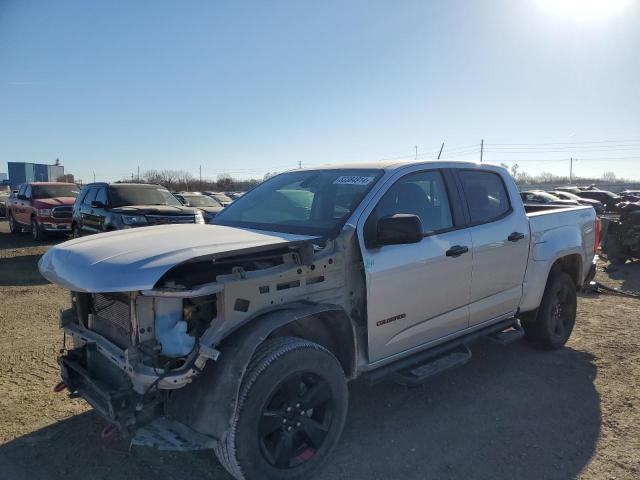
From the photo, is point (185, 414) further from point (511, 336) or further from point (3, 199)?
point (3, 199)

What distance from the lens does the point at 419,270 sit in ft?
11.5

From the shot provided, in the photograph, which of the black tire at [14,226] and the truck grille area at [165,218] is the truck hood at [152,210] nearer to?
the truck grille area at [165,218]

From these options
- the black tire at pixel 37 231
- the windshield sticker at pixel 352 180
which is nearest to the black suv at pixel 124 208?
the black tire at pixel 37 231

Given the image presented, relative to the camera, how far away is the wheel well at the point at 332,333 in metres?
3.14

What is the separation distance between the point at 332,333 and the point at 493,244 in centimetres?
182

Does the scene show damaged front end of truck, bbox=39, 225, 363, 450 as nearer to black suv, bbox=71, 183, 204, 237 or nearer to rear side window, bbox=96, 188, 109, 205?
black suv, bbox=71, 183, 204, 237

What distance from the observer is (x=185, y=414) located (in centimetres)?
264

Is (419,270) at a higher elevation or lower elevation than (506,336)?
higher

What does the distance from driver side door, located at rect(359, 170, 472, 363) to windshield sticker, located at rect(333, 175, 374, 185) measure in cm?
18

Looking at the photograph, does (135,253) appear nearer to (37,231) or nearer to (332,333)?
(332,333)

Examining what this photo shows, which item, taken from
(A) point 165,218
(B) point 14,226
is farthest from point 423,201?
(B) point 14,226

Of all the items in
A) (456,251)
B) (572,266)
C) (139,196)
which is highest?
(139,196)

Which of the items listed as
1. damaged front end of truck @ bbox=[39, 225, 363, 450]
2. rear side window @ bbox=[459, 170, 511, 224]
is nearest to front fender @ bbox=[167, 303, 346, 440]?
damaged front end of truck @ bbox=[39, 225, 363, 450]

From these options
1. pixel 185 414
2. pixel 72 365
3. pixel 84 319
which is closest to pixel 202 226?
pixel 84 319
